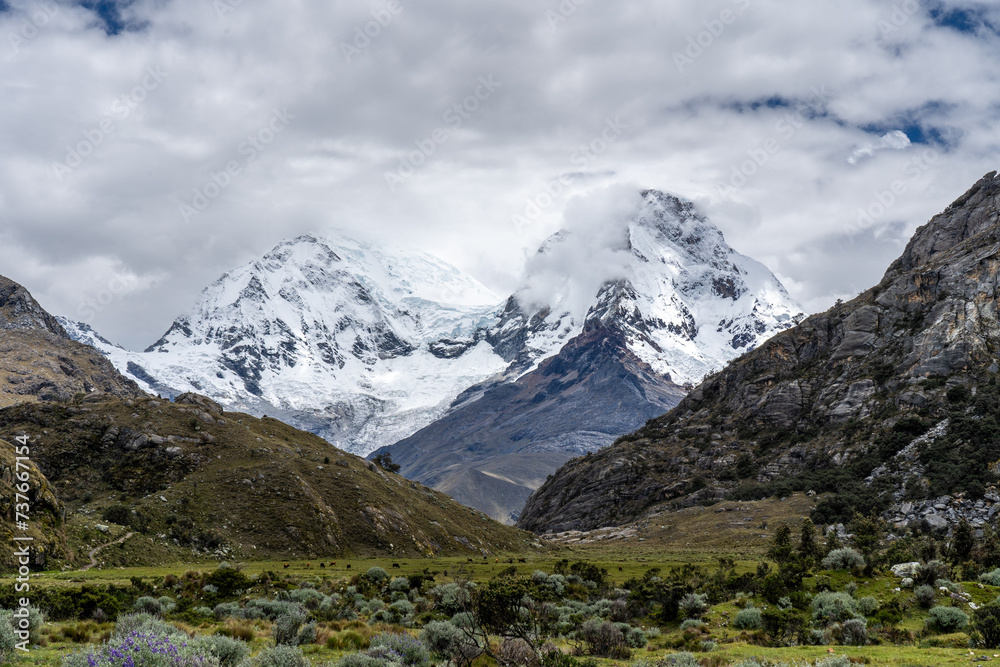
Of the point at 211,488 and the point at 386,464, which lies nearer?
the point at 211,488

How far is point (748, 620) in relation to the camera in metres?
29.5

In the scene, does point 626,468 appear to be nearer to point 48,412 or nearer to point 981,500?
point 981,500

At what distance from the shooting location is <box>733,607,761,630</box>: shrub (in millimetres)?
29219

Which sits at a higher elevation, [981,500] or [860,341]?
[860,341]

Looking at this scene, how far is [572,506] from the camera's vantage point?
152375 mm

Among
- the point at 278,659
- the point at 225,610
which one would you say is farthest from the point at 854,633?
the point at 225,610

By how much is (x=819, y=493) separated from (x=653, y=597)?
82.3m

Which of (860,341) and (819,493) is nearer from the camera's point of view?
(819,493)

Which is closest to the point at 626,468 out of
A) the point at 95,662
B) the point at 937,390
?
the point at 937,390

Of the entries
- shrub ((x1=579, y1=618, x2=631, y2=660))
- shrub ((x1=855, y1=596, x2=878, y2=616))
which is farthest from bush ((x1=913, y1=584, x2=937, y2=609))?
shrub ((x1=579, y1=618, x2=631, y2=660))

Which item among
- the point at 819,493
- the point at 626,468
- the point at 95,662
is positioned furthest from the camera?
the point at 626,468

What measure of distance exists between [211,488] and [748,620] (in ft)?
181

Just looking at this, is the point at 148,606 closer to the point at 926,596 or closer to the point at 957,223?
the point at 926,596

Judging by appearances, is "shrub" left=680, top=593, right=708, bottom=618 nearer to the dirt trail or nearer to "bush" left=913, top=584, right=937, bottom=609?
"bush" left=913, top=584, right=937, bottom=609
